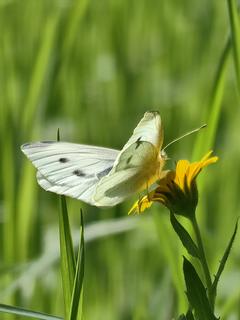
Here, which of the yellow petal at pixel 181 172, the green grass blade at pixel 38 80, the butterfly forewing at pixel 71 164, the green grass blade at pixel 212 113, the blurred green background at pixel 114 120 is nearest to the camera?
the yellow petal at pixel 181 172

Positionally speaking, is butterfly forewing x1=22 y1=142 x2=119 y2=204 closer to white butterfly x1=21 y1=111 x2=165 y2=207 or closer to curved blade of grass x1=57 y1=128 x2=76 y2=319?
white butterfly x1=21 y1=111 x2=165 y2=207

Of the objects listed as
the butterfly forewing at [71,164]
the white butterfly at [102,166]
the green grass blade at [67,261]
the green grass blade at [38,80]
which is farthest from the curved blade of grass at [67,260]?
the green grass blade at [38,80]

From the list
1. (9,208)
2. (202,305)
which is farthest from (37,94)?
(202,305)

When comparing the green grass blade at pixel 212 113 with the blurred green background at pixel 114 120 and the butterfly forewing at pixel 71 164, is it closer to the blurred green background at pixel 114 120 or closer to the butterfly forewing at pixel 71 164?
the blurred green background at pixel 114 120

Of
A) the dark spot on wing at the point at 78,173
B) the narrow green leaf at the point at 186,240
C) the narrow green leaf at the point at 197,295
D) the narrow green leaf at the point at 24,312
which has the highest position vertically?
the dark spot on wing at the point at 78,173

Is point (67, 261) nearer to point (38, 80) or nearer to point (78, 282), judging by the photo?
point (78, 282)

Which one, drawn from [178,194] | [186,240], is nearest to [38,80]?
[178,194]

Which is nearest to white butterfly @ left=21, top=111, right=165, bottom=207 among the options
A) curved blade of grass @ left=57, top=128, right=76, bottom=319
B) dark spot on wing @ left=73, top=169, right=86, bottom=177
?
dark spot on wing @ left=73, top=169, right=86, bottom=177
